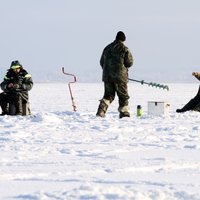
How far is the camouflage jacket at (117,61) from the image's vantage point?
13.3m

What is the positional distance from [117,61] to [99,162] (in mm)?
7318

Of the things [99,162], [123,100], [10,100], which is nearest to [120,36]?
[123,100]

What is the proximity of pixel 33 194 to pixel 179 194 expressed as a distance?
0.99 metres

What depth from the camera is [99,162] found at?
6219 mm

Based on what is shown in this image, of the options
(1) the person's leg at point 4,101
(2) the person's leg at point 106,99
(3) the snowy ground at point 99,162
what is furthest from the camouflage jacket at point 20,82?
(3) the snowy ground at point 99,162

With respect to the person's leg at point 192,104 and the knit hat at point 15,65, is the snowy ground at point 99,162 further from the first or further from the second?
the person's leg at point 192,104

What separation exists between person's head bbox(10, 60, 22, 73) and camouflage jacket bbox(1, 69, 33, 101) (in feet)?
0.24

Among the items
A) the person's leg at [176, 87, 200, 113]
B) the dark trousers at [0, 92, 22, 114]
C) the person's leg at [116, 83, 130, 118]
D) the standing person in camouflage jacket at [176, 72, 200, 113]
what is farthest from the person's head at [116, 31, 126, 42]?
the person's leg at [176, 87, 200, 113]

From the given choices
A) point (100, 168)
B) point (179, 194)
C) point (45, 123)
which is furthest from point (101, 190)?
point (45, 123)

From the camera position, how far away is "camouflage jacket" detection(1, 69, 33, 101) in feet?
45.9

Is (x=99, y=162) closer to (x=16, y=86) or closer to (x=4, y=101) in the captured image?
(x=16, y=86)

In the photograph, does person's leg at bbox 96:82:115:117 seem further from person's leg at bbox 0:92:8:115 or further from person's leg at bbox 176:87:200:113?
person's leg at bbox 176:87:200:113

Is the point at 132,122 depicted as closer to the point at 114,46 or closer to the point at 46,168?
the point at 114,46

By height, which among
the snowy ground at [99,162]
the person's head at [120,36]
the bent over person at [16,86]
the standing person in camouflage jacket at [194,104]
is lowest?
the snowy ground at [99,162]
